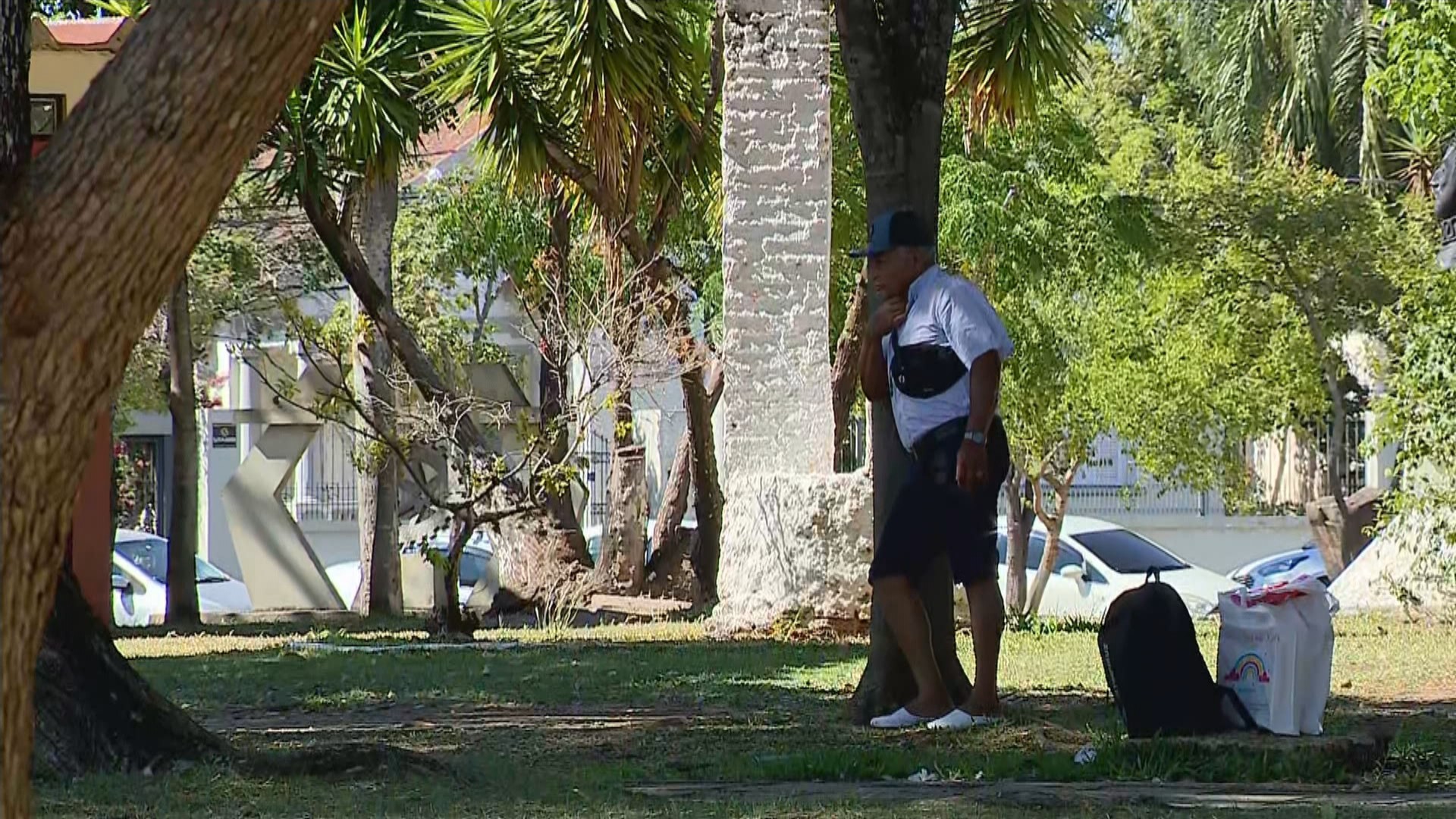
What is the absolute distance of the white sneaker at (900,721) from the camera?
702 centimetres

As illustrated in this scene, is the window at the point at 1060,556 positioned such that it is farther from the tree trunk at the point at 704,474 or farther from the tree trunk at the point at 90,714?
the tree trunk at the point at 90,714

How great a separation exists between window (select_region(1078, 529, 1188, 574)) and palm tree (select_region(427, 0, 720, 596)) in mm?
7326

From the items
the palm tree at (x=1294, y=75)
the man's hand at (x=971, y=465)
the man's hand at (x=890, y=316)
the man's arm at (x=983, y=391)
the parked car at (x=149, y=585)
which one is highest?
the palm tree at (x=1294, y=75)

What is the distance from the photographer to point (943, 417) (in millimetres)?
6891

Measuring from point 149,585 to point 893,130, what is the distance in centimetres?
1673

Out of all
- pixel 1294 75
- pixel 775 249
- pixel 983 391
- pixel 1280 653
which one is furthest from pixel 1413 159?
pixel 1280 653

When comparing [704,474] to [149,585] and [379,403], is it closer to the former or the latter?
[379,403]

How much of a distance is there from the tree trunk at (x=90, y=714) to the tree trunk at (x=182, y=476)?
11062 millimetres

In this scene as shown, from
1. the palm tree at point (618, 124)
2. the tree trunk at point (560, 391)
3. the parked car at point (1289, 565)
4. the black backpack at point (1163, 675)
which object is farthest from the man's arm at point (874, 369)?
the parked car at point (1289, 565)

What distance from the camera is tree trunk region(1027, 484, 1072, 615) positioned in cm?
2138

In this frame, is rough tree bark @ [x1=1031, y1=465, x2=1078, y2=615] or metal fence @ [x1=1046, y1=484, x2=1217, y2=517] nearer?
rough tree bark @ [x1=1031, y1=465, x2=1078, y2=615]

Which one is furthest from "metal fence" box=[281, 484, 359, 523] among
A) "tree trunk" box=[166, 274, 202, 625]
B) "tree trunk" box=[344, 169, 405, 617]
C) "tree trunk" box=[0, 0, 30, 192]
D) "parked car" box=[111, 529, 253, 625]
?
"tree trunk" box=[0, 0, 30, 192]

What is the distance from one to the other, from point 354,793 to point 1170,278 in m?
18.8

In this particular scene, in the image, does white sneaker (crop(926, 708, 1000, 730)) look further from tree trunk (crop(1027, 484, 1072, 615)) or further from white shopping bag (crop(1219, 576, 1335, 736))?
tree trunk (crop(1027, 484, 1072, 615))
